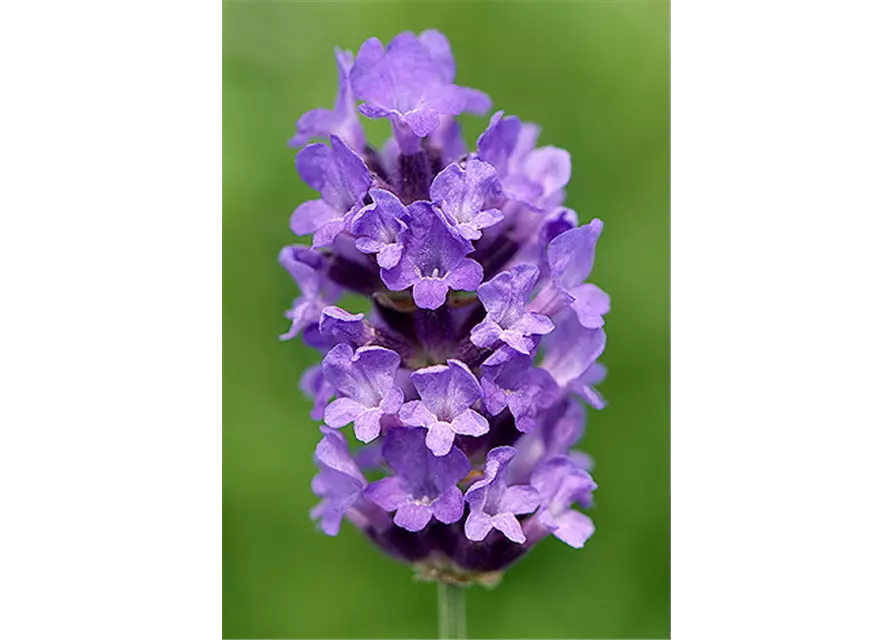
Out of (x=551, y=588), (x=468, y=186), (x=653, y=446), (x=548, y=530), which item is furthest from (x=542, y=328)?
(x=551, y=588)

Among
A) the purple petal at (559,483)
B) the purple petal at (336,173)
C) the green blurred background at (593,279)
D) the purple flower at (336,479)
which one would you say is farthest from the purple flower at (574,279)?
the green blurred background at (593,279)

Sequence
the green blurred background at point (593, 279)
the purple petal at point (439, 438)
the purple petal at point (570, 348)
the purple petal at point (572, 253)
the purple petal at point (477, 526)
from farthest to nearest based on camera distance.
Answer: the green blurred background at point (593, 279)
the purple petal at point (570, 348)
the purple petal at point (572, 253)
the purple petal at point (477, 526)
the purple petal at point (439, 438)

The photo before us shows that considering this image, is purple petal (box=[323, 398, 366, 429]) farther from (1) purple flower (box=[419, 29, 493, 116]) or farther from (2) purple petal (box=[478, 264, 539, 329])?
(1) purple flower (box=[419, 29, 493, 116])

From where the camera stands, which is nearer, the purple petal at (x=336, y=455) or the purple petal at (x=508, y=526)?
the purple petal at (x=508, y=526)

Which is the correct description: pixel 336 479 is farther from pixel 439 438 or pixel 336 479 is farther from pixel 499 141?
pixel 499 141

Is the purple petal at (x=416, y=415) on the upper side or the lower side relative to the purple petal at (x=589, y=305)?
lower

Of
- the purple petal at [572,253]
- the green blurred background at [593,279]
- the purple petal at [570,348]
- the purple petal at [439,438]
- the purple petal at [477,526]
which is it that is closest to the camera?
the purple petal at [439,438]

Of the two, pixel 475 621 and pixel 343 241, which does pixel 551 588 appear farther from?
pixel 343 241

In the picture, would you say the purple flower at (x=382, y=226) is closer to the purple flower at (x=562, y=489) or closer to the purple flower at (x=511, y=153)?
the purple flower at (x=511, y=153)
